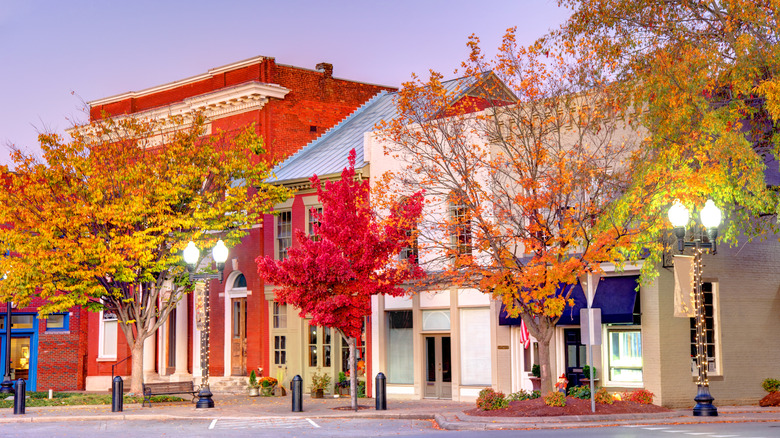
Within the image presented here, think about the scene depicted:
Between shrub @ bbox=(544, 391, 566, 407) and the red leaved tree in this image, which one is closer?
shrub @ bbox=(544, 391, 566, 407)

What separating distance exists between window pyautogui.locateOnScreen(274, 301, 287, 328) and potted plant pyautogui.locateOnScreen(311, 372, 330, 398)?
Result: 3.35 m

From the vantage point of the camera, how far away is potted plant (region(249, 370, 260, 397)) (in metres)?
36.1

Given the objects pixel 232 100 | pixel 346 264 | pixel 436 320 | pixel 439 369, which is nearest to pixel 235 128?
pixel 232 100

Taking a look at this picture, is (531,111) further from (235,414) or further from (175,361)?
(175,361)

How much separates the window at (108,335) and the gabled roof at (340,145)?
11.1 m

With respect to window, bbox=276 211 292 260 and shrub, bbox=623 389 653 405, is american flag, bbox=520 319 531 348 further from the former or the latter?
window, bbox=276 211 292 260

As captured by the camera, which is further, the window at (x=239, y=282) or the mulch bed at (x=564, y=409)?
the window at (x=239, y=282)

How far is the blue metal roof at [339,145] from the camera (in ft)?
123

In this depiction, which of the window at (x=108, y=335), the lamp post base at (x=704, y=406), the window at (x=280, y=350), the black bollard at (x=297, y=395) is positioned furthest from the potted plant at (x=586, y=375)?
the window at (x=108, y=335)

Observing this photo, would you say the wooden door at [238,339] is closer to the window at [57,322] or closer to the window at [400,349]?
the window at [400,349]

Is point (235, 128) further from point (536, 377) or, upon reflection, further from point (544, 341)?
point (544, 341)

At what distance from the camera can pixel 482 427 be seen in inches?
863

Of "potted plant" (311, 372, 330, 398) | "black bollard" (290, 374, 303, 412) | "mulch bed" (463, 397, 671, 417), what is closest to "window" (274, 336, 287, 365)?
"potted plant" (311, 372, 330, 398)

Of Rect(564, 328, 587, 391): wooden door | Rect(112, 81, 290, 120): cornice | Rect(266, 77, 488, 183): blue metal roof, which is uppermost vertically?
Rect(112, 81, 290, 120): cornice
